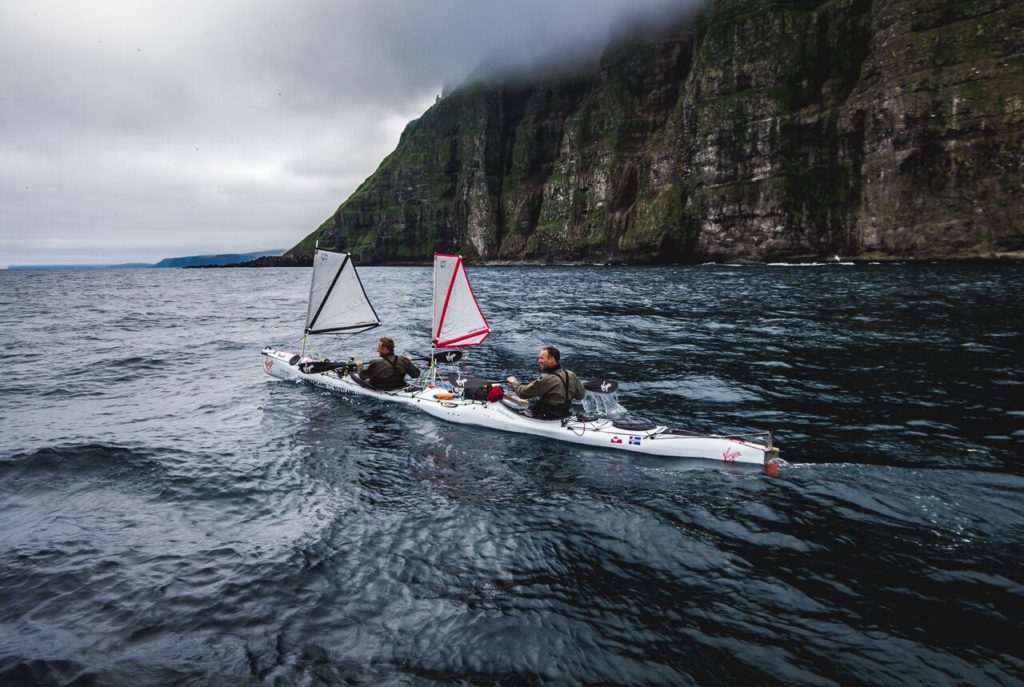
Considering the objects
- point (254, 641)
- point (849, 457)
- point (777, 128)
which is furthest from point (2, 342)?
point (777, 128)

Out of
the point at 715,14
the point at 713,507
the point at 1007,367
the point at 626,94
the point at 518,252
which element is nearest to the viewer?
the point at 713,507

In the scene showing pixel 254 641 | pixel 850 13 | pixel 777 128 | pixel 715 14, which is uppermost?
pixel 715 14

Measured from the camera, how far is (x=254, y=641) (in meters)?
7.36

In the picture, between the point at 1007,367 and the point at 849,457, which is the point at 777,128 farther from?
the point at 849,457

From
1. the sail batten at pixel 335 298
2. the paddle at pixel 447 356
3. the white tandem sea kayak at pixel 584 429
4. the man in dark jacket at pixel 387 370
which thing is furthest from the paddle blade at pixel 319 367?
the paddle at pixel 447 356

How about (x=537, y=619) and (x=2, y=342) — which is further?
(x=2, y=342)

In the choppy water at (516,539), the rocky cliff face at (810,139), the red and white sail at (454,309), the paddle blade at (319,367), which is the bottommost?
the choppy water at (516,539)

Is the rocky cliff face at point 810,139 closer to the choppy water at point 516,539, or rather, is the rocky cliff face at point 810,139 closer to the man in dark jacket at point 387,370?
the choppy water at point 516,539

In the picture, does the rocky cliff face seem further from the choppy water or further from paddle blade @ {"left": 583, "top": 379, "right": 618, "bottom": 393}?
paddle blade @ {"left": 583, "top": 379, "right": 618, "bottom": 393}

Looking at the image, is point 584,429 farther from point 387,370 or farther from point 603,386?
point 387,370

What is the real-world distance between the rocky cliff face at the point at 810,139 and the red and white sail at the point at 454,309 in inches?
3878

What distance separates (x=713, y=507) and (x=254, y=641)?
8.70 metres

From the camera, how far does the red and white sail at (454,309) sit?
19.4 meters

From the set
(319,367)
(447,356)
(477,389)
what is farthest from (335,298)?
(477,389)
